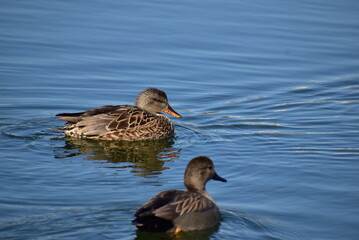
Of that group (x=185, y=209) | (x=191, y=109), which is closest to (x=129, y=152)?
(x=191, y=109)

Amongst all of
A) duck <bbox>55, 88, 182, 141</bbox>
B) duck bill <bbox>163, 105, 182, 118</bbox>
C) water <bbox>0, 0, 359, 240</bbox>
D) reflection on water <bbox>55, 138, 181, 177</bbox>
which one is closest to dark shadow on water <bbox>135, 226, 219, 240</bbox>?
water <bbox>0, 0, 359, 240</bbox>

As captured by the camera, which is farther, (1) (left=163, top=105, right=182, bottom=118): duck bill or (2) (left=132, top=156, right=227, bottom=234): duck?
(1) (left=163, top=105, right=182, bottom=118): duck bill

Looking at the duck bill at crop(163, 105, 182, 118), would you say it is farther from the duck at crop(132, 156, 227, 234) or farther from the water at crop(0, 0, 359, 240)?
the duck at crop(132, 156, 227, 234)

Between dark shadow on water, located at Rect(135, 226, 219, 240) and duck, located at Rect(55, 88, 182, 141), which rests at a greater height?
duck, located at Rect(55, 88, 182, 141)

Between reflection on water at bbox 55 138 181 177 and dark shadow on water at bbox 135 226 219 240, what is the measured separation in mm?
2265

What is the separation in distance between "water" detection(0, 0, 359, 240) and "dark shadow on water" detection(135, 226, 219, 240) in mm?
27

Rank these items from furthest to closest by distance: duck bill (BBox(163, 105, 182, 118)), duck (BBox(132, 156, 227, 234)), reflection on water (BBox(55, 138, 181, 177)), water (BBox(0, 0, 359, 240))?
1. duck bill (BBox(163, 105, 182, 118))
2. reflection on water (BBox(55, 138, 181, 177))
3. water (BBox(0, 0, 359, 240))
4. duck (BBox(132, 156, 227, 234))

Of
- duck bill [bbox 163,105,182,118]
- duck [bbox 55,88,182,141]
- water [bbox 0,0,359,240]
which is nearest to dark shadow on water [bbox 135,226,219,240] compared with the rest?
water [bbox 0,0,359,240]

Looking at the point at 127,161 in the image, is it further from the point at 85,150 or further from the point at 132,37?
the point at 132,37

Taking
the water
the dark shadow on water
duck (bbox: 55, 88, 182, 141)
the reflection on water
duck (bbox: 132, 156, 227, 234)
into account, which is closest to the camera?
duck (bbox: 132, 156, 227, 234)

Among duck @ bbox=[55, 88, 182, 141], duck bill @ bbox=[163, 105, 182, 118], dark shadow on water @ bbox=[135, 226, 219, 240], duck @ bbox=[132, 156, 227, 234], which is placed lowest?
Answer: dark shadow on water @ bbox=[135, 226, 219, 240]

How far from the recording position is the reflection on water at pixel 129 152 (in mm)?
11328

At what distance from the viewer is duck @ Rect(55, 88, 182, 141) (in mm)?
12766

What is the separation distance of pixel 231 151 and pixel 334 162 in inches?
67.3
